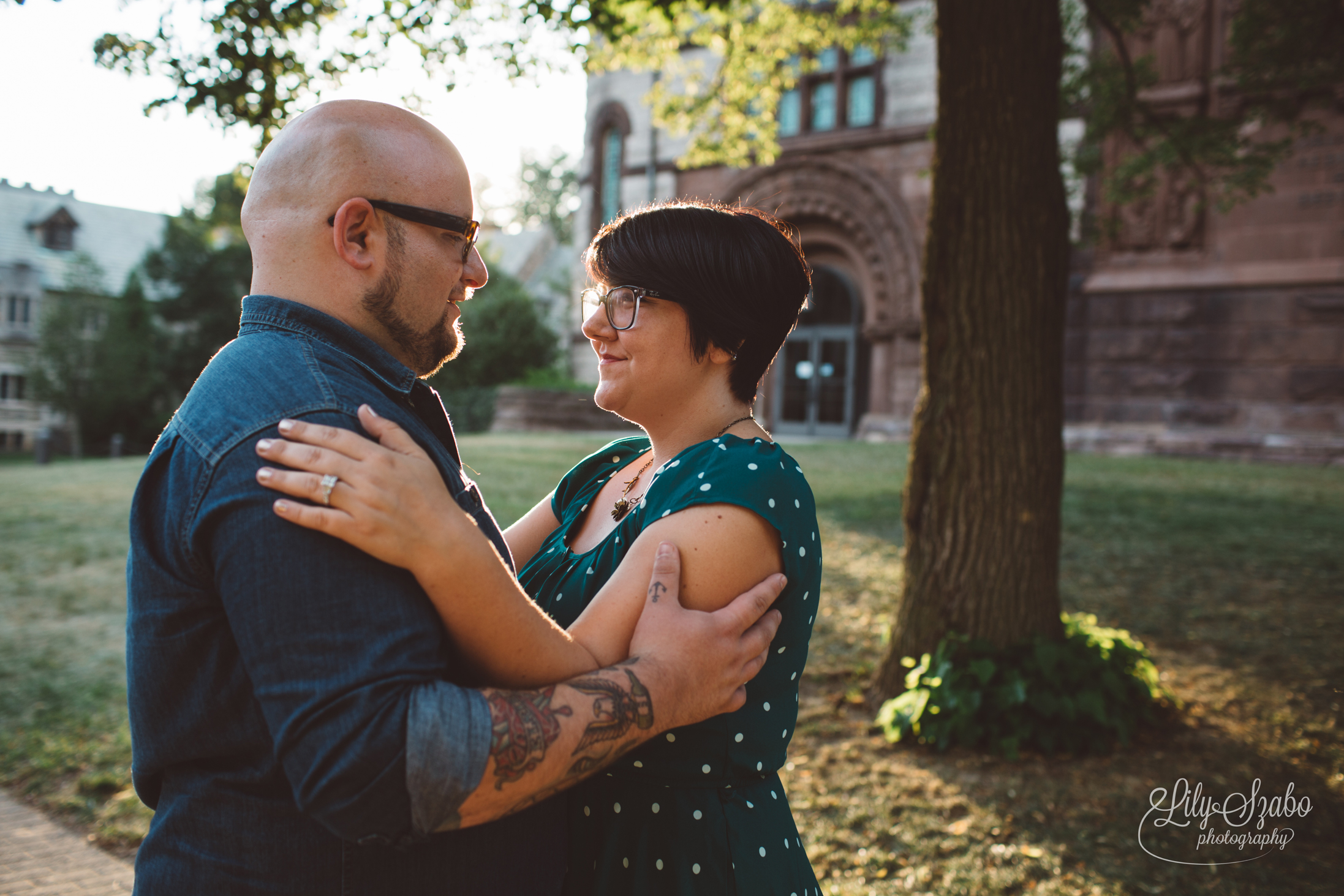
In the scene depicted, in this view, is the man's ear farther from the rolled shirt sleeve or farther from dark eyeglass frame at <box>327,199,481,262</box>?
the rolled shirt sleeve

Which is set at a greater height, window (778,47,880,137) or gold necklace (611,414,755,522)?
window (778,47,880,137)

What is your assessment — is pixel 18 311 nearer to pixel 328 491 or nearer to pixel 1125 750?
pixel 1125 750

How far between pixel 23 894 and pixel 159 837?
2661mm

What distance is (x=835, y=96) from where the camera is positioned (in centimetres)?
2039

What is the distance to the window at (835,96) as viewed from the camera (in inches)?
789

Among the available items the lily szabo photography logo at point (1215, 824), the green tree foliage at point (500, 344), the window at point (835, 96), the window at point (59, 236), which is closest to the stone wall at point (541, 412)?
the green tree foliage at point (500, 344)

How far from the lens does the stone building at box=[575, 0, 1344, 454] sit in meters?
14.5

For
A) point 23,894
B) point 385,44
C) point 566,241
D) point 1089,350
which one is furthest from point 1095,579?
point 566,241

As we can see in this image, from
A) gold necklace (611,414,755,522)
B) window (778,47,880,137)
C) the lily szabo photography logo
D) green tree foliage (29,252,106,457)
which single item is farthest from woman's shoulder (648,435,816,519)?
green tree foliage (29,252,106,457)

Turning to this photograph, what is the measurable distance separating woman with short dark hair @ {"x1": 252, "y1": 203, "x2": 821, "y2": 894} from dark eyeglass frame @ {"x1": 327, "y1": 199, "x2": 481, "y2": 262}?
16.0 inches

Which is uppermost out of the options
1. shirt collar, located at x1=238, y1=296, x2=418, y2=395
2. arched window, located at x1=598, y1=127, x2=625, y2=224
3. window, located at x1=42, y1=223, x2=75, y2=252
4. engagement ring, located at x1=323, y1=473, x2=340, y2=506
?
window, located at x1=42, y1=223, x2=75, y2=252

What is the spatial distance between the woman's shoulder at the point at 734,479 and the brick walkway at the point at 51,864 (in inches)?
120

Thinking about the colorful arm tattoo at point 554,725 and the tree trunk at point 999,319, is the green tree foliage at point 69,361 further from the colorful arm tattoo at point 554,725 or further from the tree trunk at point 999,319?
the colorful arm tattoo at point 554,725

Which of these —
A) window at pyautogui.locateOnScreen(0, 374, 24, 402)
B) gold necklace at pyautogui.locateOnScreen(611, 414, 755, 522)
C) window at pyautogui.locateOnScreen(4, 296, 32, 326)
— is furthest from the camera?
window at pyautogui.locateOnScreen(4, 296, 32, 326)
